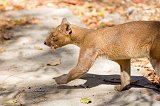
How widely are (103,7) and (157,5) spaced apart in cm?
154

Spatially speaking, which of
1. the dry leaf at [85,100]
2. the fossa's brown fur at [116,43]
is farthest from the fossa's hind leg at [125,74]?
the dry leaf at [85,100]

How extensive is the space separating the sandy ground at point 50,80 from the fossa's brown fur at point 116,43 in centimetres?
24

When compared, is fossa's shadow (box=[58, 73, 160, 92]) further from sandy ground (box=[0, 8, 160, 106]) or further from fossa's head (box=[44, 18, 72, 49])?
fossa's head (box=[44, 18, 72, 49])

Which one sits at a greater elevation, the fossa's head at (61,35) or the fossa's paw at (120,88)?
the fossa's head at (61,35)

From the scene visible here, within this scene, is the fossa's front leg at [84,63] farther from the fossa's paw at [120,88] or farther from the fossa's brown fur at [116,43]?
the fossa's paw at [120,88]

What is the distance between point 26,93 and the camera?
639cm

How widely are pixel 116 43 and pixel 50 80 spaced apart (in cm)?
143

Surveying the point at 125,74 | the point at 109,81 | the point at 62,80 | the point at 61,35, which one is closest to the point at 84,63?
the point at 62,80

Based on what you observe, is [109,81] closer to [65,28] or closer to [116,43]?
[116,43]

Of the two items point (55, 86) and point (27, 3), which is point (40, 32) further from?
point (55, 86)

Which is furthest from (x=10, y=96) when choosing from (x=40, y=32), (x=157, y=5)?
(x=157, y=5)

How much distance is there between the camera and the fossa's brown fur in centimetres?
594

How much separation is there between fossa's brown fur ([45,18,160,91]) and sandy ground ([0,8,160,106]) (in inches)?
9.4

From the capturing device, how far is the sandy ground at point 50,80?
609 centimetres
